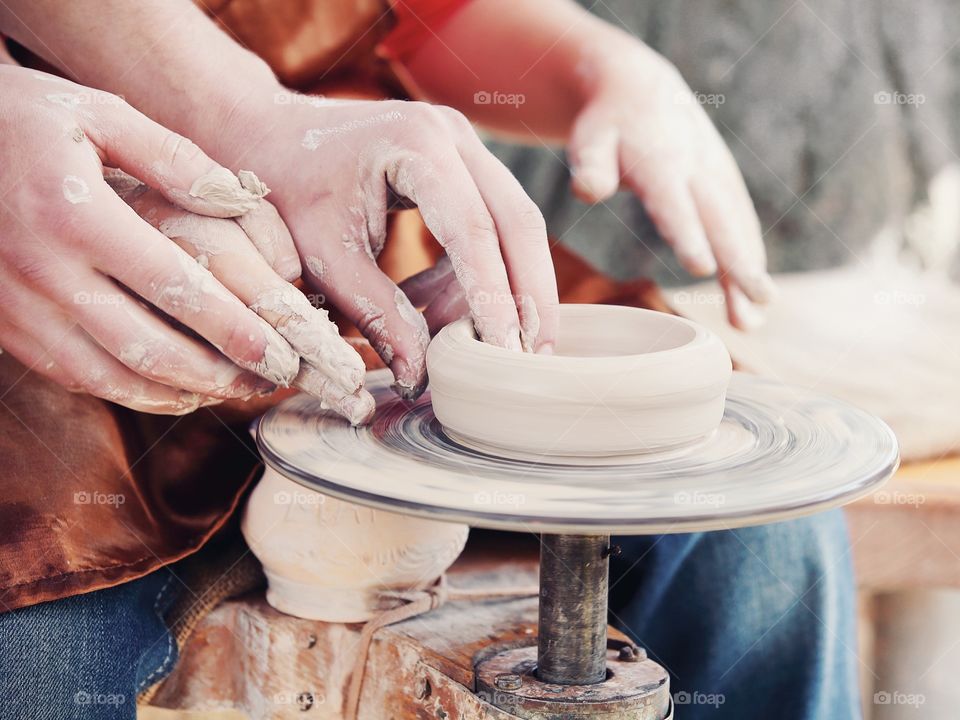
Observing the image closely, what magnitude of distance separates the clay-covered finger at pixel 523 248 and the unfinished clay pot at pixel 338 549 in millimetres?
188

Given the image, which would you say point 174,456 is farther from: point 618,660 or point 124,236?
point 618,660

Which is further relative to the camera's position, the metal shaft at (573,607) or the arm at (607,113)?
the arm at (607,113)

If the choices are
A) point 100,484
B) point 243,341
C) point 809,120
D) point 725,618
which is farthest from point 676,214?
point 809,120

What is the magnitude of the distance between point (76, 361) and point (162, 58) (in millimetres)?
284

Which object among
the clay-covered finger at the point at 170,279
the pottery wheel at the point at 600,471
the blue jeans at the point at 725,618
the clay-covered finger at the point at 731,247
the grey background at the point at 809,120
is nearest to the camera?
the pottery wheel at the point at 600,471

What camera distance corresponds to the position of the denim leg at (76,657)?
756mm

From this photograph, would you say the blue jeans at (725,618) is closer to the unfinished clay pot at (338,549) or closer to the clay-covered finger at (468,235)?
the unfinished clay pot at (338,549)

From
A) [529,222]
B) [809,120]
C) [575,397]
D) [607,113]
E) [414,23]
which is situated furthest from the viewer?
[809,120]

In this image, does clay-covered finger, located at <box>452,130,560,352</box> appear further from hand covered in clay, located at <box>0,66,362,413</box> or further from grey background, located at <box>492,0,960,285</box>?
grey background, located at <box>492,0,960,285</box>

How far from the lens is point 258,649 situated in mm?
893

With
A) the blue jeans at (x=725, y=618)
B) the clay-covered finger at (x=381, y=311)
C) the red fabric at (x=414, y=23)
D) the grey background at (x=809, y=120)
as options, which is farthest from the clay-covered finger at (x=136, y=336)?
the grey background at (x=809, y=120)

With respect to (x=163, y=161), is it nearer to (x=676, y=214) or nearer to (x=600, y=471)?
(x=600, y=471)

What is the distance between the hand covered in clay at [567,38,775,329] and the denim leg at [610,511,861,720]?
24 centimetres

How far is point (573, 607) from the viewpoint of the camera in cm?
70
